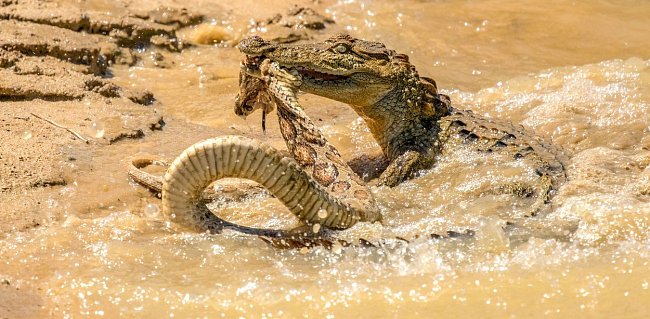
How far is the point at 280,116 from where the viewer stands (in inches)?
192

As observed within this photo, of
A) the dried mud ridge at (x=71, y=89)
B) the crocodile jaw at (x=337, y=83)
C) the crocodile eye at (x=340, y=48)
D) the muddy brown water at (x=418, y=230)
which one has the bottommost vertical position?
the dried mud ridge at (x=71, y=89)

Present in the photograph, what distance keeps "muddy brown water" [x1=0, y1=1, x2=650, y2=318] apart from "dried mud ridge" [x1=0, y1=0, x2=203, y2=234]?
18 cm

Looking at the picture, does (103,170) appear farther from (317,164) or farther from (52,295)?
(52,295)

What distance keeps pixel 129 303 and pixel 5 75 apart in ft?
11.2

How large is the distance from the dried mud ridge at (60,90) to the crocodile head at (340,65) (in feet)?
4.24

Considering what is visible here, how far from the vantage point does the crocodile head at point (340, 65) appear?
5.17 meters

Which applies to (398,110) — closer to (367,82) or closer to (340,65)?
(367,82)

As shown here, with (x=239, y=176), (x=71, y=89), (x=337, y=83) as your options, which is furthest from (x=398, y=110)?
(x=71, y=89)

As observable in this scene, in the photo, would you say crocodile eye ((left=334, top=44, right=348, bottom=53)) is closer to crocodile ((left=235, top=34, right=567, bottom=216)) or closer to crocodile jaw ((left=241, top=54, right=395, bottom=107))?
crocodile ((left=235, top=34, right=567, bottom=216))

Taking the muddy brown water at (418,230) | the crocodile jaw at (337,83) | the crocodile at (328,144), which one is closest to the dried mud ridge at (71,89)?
the muddy brown water at (418,230)

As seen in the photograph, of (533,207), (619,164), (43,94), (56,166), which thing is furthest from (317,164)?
(43,94)

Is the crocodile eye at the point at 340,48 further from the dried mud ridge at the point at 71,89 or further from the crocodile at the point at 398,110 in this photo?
the dried mud ridge at the point at 71,89

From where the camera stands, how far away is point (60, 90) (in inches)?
249

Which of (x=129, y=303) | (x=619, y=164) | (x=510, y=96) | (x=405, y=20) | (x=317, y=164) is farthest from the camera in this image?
(x=405, y=20)
